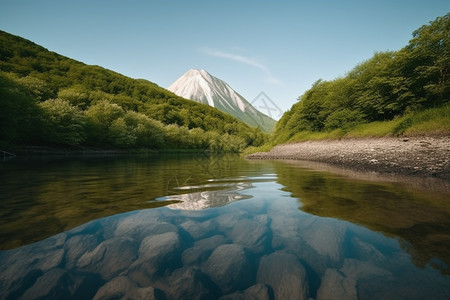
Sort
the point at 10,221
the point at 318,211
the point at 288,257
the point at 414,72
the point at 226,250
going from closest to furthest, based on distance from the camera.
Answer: the point at 288,257, the point at 226,250, the point at 10,221, the point at 318,211, the point at 414,72

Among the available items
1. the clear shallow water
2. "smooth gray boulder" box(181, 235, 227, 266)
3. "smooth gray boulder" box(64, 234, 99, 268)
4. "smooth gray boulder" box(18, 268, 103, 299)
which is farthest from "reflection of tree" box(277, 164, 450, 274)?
"smooth gray boulder" box(64, 234, 99, 268)

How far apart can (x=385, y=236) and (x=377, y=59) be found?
4293 centimetres

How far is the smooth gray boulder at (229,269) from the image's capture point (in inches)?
95.5

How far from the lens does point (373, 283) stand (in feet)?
7.85

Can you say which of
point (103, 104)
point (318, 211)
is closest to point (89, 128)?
point (103, 104)

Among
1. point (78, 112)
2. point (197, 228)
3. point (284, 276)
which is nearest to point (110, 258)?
point (197, 228)

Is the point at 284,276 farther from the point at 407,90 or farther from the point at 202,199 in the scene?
the point at 407,90

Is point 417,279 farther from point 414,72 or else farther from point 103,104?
point 103,104

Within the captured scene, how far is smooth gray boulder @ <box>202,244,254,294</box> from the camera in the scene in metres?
2.43

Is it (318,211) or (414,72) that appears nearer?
(318,211)

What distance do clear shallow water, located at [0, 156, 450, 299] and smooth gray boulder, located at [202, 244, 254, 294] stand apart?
0.01 meters

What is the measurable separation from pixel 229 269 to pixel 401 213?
441 cm

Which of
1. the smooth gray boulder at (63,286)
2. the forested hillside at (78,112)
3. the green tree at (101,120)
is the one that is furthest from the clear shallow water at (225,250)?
the green tree at (101,120)

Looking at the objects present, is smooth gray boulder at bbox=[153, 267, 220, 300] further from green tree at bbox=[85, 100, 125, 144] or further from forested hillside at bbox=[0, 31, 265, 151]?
green tree at bbox=[85, 100, 125, 144]
